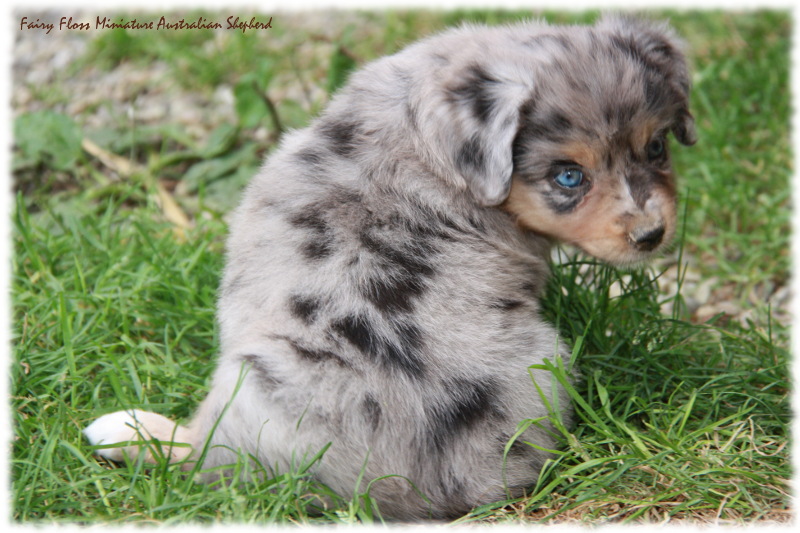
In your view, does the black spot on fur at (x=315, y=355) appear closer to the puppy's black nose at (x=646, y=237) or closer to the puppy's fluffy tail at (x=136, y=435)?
the puppy's fluffy tail at (x=136, y=435)

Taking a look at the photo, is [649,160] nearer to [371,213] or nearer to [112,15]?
[371,213]

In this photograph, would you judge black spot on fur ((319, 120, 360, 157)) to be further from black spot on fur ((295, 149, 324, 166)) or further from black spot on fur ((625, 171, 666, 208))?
black spot on fur ((625, 171, 666, 208))

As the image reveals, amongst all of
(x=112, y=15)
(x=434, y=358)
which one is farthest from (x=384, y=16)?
(x=434, y=358)

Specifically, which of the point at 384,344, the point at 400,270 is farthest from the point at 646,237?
the point at 384,344

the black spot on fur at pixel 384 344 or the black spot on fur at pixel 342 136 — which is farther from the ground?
the black spot on fur at pixel 342 136

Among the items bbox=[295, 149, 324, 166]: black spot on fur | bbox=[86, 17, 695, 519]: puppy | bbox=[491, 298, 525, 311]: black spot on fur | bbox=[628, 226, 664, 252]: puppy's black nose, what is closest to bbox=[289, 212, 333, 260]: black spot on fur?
bbox=[86, 17, 695, 519]: puppy

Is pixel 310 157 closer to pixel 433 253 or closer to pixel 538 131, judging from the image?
pixel 433 253

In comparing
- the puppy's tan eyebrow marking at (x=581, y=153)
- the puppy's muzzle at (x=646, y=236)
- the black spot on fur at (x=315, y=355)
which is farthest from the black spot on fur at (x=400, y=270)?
the puppy's muzzle at (x=646, y=236)
